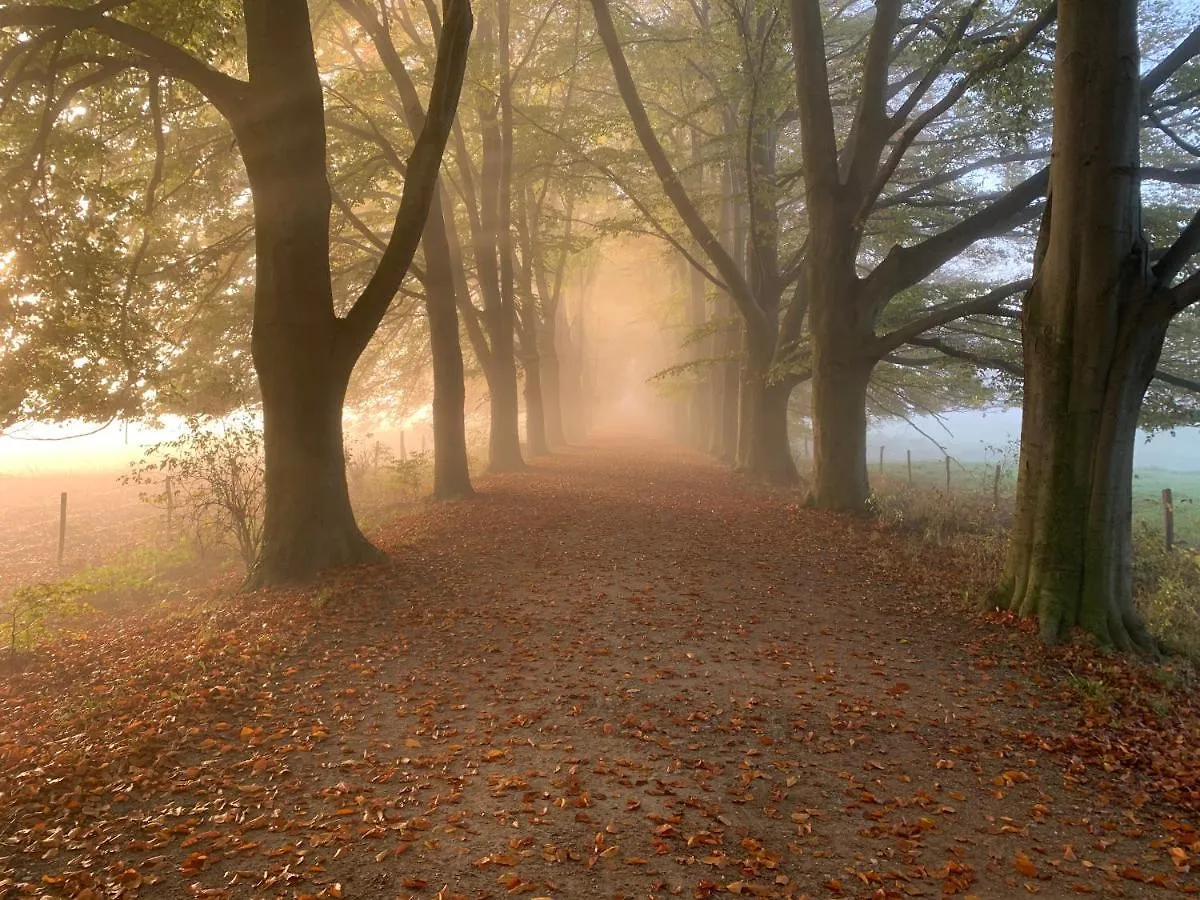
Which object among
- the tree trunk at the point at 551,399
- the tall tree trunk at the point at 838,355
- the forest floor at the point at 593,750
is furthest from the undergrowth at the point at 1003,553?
the tree trunk at the point at 551,399

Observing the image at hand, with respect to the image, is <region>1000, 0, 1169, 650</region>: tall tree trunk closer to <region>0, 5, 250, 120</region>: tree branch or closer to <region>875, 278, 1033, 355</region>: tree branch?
<region>875, 278, 1033, 355</region>: tree branch

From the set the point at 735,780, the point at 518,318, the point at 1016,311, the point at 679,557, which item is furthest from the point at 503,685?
the point at 518,318

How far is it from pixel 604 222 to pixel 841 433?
26.8ft

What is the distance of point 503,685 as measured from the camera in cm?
589

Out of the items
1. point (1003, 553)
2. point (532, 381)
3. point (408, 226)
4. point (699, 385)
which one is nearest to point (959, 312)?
point (1003, 553)

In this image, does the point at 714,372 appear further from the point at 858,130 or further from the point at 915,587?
the point at 915,587

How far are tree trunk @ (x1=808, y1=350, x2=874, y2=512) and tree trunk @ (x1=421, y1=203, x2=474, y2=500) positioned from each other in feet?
22.5

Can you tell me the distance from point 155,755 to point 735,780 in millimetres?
3651

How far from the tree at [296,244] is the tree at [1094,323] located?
6340 millimetres

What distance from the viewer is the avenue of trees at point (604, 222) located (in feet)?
22.0

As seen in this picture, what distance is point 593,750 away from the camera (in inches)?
189

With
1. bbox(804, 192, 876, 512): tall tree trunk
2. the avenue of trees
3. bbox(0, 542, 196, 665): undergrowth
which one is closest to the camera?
the avenue of trees

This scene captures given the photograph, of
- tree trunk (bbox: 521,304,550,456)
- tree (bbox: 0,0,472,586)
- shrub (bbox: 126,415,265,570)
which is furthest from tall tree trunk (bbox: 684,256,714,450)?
tree (bbox: 0,0,472,586)

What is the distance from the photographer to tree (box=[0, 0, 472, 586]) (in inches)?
324
